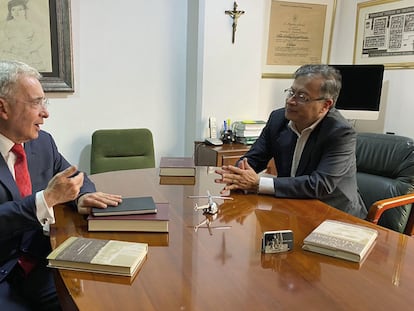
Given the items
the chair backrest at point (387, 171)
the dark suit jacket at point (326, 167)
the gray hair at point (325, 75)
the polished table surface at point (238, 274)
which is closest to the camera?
the polished table surface at point (238, 274)

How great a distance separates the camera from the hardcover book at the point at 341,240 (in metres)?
1.14

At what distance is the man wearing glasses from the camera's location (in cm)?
174

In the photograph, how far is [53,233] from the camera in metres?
1.28

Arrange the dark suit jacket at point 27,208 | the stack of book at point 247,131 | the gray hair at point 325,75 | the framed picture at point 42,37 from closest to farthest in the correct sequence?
1. the dark suit jacket at point 27,208
2. the gray hair at point 325,75
3. the framed picture at point 42,37
4. the stack of book at point 247,131

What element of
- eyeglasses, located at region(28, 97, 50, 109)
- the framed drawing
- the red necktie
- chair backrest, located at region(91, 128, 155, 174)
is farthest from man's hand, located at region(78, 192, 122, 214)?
the framed drawing

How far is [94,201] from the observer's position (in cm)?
138

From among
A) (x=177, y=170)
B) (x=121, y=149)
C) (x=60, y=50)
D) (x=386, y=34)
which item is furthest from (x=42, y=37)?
(x=386, y=34)

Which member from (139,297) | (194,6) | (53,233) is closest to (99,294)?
(139,297)

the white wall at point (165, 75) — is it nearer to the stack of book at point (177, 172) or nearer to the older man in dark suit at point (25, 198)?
the stack of book at point (177, 172)

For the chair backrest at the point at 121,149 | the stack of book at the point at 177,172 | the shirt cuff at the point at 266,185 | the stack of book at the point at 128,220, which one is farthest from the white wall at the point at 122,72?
the stack of book at the point at 128,220

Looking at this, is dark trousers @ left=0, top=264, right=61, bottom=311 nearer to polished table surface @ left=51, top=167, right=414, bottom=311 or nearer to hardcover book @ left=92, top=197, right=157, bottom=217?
polished table surface @ left=51, top=167, right=414, bottom=311

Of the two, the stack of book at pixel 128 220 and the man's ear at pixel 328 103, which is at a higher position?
the man's ear at pixel 328 103

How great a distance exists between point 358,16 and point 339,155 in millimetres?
2243

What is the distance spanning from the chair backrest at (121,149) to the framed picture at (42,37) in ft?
1.52
